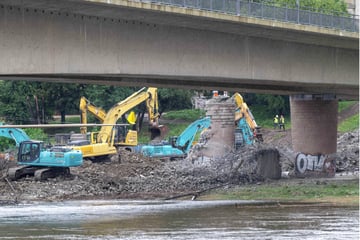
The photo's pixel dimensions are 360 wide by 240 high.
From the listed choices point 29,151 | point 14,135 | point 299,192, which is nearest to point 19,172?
point 29,151

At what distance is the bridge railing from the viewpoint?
39375mm

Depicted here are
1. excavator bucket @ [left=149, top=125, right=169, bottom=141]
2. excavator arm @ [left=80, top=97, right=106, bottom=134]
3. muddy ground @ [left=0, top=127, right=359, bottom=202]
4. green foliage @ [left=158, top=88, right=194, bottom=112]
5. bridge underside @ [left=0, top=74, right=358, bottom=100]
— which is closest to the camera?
bridge underside @ [left=0, top=74, right=358, bottom=100]

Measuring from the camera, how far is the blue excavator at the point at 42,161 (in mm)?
53625

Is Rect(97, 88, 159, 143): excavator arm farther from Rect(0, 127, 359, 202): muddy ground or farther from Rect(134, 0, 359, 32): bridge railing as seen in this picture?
Rect(134, 0, 359, 32): bridge railing

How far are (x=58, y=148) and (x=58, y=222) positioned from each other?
1781cm

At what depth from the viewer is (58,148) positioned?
55.3 metres

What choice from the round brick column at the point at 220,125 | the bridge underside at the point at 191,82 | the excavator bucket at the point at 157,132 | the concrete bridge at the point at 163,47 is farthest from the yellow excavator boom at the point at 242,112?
the concrete bridge at the point at 163,47

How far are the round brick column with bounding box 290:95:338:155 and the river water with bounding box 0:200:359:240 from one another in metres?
14.7

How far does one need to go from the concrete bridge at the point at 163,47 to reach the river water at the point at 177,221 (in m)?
5.55

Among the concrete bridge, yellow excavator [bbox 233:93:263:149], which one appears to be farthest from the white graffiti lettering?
the concrete bridge

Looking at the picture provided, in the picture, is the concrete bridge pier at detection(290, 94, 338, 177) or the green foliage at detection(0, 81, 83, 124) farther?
the green foliage at detection(0, 81, 83, 124)

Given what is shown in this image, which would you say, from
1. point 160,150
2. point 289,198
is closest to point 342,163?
point 160,150

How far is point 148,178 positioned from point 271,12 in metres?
16.6

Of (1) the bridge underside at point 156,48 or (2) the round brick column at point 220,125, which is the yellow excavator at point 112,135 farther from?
(1) the bridge underside at point 156,48
